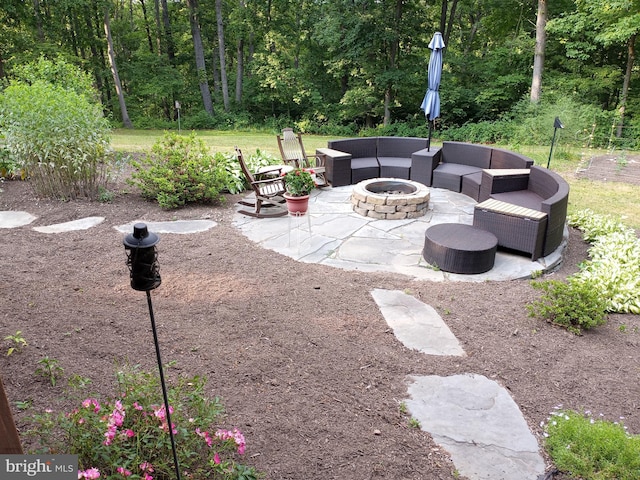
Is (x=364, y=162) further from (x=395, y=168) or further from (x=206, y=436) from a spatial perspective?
(x=206, y=436)

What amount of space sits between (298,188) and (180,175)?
2.14 meters

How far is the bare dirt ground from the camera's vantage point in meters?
2.48

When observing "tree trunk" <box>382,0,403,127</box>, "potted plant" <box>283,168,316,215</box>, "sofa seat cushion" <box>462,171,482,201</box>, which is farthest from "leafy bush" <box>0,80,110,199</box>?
"tree trunk" <box>382,0,403,127</box>

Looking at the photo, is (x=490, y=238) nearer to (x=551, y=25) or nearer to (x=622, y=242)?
(x=622, y=242)

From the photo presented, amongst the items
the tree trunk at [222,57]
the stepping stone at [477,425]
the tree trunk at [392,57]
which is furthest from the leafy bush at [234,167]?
the tree trunk at [222,57]

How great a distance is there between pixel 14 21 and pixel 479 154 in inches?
683

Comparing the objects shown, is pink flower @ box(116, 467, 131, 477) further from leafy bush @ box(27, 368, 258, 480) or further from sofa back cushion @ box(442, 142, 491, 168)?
sofa back cushion @ box(442, 142, 491, 168)

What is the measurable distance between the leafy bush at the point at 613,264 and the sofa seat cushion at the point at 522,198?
78 centimetres

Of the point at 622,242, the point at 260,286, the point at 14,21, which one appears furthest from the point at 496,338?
the point at 14,21

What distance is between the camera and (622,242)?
519cm

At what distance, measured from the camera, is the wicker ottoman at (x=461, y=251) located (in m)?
4.71

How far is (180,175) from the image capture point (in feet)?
21.5

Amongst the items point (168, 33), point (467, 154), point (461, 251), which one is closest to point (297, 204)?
point (461, 251)

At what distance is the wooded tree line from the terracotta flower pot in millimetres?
7980
